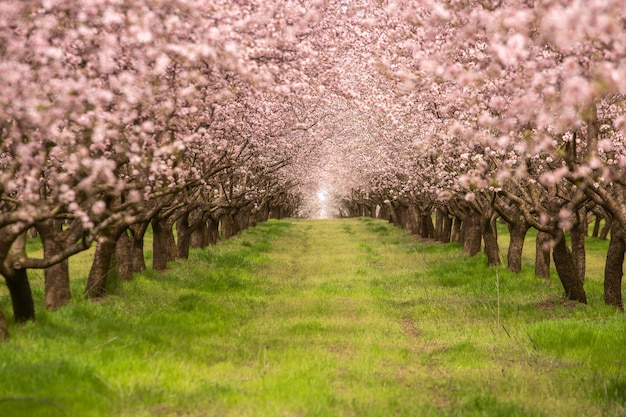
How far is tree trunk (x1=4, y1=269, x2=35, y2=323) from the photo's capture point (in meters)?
14.5

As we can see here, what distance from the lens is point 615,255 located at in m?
21.9

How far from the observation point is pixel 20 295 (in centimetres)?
1466

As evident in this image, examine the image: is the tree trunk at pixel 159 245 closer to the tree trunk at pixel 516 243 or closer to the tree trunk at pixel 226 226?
the tree trunk at pixel 516 243

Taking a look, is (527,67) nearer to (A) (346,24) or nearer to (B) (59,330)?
(B) (59,330)

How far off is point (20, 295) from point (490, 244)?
21.7m

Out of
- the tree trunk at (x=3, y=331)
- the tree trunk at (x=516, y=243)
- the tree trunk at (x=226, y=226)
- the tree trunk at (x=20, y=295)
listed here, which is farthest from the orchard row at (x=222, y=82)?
the tree trunk at (x=226, y=226)

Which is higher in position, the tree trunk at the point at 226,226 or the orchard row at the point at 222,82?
the orchard row at the point at 222,82

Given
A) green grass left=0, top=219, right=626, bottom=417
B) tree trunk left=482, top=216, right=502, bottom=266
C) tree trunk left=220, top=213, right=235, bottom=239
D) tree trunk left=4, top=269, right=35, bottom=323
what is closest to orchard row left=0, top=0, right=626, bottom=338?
tree trunk left=4, top=269, right=35, bottom=323

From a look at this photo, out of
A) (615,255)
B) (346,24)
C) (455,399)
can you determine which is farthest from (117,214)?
(615,255)

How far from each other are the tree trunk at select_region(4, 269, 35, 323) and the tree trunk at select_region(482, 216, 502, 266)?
835 inches

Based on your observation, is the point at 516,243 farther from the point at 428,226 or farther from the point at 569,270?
the point at 428,226

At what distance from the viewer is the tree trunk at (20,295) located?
14.5 m

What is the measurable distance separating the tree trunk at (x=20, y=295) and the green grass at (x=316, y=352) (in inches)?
17.7

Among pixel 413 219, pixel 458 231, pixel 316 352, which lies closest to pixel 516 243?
pixel 316 352
